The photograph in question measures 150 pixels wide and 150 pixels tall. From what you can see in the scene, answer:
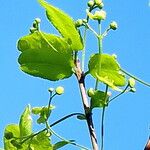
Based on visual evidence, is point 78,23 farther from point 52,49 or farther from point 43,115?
point 43,115

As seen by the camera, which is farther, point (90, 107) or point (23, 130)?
point (23, 130)

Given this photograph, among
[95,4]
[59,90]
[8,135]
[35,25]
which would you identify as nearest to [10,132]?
[8,135]

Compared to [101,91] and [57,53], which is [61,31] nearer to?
[57,53]

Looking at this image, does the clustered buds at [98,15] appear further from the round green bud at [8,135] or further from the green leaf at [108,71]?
the round green bud at [8,135]

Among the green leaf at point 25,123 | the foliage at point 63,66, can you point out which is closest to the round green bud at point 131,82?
the foliage at point 63,66

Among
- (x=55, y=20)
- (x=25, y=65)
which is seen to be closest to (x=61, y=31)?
(x=55, y=20)
